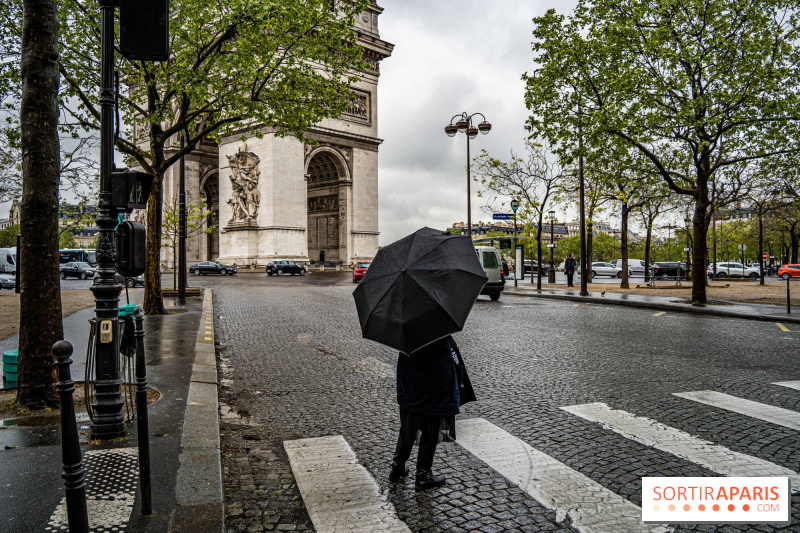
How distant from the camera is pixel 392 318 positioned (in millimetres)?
3547

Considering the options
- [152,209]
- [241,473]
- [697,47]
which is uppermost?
[697,47]

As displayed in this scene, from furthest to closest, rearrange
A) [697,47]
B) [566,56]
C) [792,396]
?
[566,56]
[697,47]
[792,396]

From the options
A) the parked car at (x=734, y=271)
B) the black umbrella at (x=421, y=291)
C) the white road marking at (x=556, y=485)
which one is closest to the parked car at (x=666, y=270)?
the parked car at (x=734, y=271)

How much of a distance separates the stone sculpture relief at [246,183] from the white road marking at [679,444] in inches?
1656

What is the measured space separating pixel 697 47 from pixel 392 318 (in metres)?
18.1

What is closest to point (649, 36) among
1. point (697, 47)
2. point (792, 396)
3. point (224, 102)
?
point (697, 47)

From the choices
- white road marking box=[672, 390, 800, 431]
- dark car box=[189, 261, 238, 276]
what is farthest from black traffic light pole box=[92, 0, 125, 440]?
dark car box=[189, 261, 238, 276]

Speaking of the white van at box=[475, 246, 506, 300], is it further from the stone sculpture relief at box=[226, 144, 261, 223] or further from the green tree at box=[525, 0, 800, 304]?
the stone sculpture relief at box=[226, 144, 261, 223]

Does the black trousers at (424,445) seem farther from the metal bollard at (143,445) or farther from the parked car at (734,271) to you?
the parked car at (734,271)

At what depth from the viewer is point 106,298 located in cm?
459

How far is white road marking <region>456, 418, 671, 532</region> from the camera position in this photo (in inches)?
132

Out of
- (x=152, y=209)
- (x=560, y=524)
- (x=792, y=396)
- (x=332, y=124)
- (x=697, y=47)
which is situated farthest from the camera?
(x=332, y=124)

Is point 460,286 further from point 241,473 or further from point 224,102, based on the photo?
point 224,102

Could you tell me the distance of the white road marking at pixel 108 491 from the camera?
10.6ft
